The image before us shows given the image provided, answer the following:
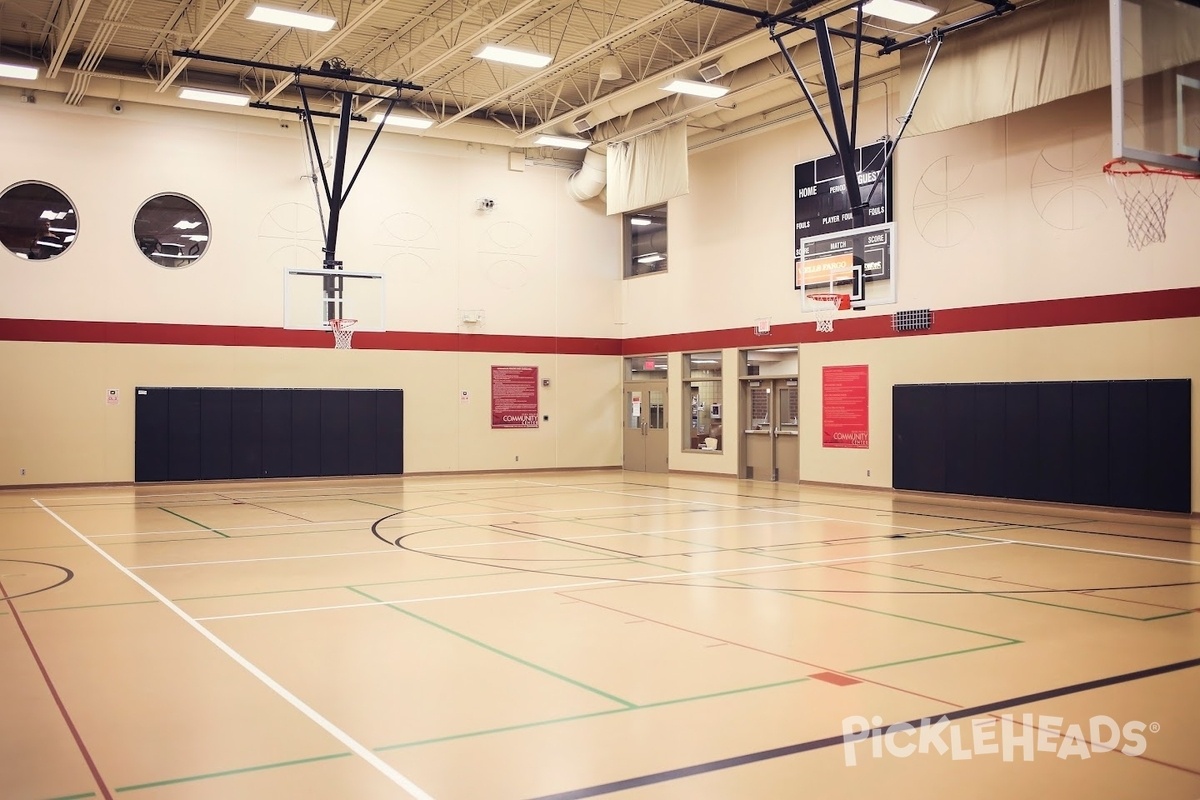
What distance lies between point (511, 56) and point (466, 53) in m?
2.95

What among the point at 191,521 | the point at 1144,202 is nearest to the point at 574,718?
the point at 191,521

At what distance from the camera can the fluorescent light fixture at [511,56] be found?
1759 centimetres

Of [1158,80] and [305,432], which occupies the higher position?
[1158,80]

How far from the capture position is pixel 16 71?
18.8m

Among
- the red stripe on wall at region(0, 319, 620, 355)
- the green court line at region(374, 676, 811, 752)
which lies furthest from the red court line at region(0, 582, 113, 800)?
the red stripe on wall at region(0, 319, 620, 355)

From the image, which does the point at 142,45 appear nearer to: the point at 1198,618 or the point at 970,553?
the point at 970,553

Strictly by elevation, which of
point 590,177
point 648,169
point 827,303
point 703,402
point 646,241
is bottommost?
point 703,402

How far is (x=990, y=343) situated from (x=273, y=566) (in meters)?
13.0

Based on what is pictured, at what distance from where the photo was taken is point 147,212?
2173 cm

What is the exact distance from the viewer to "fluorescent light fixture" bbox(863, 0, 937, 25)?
15.3 m

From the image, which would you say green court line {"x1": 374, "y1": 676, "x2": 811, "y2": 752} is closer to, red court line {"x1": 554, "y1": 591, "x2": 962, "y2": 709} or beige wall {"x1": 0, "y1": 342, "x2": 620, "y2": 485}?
red court line {"x1": 554, "y1": 591, "x2": 962, "y2": 709}

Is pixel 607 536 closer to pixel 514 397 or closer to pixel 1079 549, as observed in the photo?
pixel 1079 549

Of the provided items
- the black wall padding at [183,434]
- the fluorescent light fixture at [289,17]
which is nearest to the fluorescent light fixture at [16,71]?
the fluorescent light fixture at [289,17]

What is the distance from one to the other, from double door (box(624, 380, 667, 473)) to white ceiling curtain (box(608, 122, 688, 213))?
501cm
